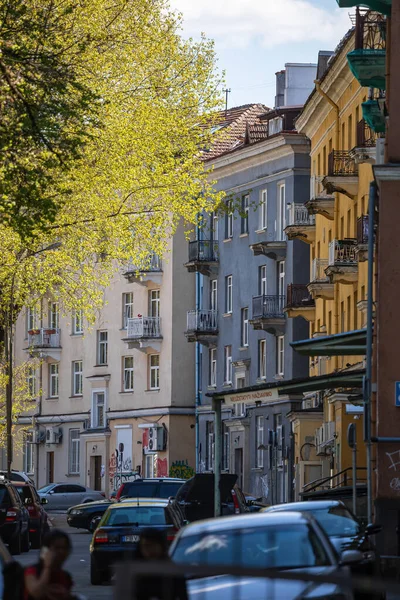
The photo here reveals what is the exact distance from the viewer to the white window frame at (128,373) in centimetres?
7656

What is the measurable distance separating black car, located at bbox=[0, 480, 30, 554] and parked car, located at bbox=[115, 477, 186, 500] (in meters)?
6.03

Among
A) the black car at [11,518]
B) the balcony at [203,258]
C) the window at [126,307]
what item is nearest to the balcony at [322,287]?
the balcony at [203,258]

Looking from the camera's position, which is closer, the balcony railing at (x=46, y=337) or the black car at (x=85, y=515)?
the black car at (x=85, y=515)

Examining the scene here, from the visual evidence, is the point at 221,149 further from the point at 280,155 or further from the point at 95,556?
the point at 95,556

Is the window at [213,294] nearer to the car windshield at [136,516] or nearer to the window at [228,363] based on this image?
the window at [228,363]

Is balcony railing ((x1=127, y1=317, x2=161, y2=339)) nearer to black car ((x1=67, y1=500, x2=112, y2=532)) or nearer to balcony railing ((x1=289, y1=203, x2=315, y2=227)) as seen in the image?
balcony railing ((x1=289, y1=203, x2=315, y2=227))

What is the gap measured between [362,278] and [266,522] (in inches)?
1297

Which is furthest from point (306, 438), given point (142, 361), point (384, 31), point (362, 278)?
point (384, 31)

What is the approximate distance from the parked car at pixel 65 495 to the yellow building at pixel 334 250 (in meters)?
A: 13.4

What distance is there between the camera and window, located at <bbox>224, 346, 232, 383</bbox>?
6906cm

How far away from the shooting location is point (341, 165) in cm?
4784

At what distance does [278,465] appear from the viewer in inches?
2436

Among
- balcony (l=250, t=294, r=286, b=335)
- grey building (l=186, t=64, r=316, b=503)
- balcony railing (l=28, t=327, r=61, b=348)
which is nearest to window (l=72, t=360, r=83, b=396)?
balcony railing (l=28, t=327, r=61, b=348)

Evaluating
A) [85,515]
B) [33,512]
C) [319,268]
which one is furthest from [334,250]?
[33,512]
